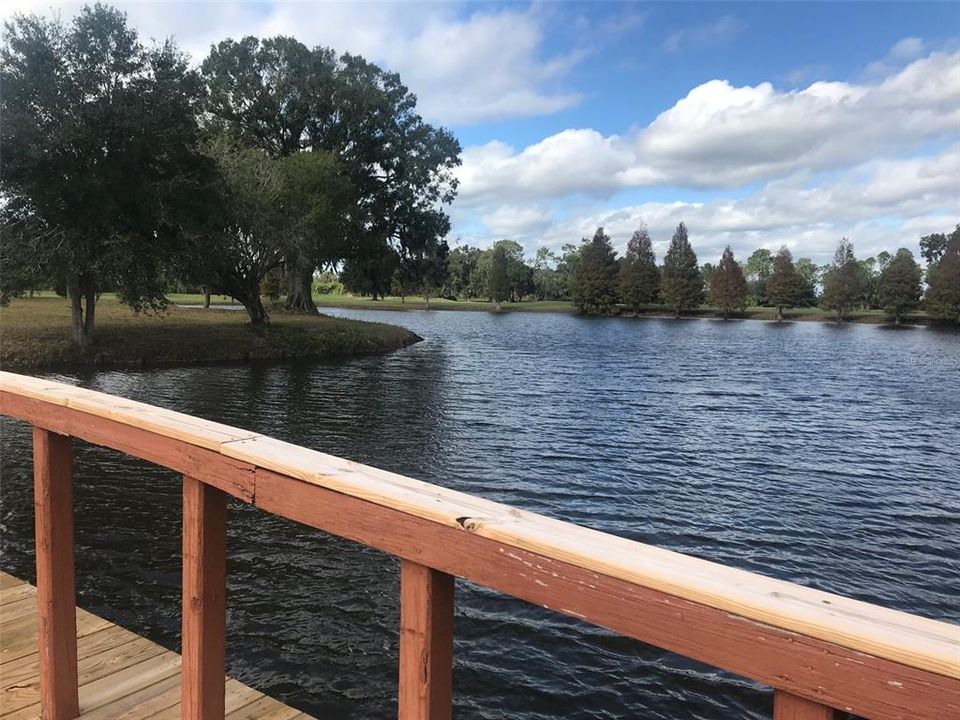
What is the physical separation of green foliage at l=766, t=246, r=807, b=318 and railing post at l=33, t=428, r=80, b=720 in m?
95.9

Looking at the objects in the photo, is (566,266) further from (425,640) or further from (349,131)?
(425,640)

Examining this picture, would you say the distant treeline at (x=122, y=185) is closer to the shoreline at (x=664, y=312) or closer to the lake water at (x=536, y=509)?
the lake water at (x=536, y=509)

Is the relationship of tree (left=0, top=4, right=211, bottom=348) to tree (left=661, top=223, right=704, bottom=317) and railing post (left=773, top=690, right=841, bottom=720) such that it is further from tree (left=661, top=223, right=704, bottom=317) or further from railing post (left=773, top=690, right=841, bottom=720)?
tree (left=661, top=223, right=704, bottom=317)

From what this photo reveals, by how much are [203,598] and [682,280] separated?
91.8 metres

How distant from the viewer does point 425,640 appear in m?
1.53

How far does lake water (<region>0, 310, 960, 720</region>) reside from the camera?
5387mm

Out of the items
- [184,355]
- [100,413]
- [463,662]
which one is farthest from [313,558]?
[184,355]

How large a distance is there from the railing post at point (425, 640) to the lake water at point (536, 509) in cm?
371

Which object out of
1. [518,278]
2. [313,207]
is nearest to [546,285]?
[518,278]

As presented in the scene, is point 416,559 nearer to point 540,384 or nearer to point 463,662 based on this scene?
point 463,662

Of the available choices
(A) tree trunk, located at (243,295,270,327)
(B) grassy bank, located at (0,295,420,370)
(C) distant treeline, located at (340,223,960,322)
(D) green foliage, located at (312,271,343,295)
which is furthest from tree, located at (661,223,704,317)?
(A) tree trunk, located at (243,295,270,327)

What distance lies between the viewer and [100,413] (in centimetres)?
230

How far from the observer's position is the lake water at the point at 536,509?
17.7ft

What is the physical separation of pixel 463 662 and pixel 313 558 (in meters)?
2.40
